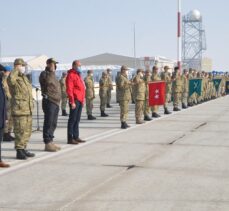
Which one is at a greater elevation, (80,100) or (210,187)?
(80,100)

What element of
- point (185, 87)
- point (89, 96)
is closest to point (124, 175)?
point (89, 96)

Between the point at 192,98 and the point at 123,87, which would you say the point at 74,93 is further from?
the point at 192,98

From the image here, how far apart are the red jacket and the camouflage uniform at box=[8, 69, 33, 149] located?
5.25ft

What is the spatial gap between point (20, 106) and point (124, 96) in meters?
4.82

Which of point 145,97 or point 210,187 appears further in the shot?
point 145,97

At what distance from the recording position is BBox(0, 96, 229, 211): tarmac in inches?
205

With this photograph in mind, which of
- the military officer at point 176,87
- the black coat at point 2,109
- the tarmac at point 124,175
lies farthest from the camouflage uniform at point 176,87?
the black coat at point 2,109

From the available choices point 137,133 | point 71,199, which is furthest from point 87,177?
point 137,133

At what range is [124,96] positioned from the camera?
12.4 meters

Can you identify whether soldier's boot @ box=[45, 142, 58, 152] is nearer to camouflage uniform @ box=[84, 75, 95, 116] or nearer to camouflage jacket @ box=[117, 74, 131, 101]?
camouflage jacket @ box=[117, 74, 131, 101]

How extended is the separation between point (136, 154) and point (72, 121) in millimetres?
1949

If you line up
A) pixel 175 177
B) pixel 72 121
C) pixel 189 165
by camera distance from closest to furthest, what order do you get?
pixel 175 177, pixel 189 165, pixel 72 121

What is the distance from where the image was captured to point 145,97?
13906mm

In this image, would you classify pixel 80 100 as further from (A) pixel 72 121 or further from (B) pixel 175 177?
(B) pixel 175 177
